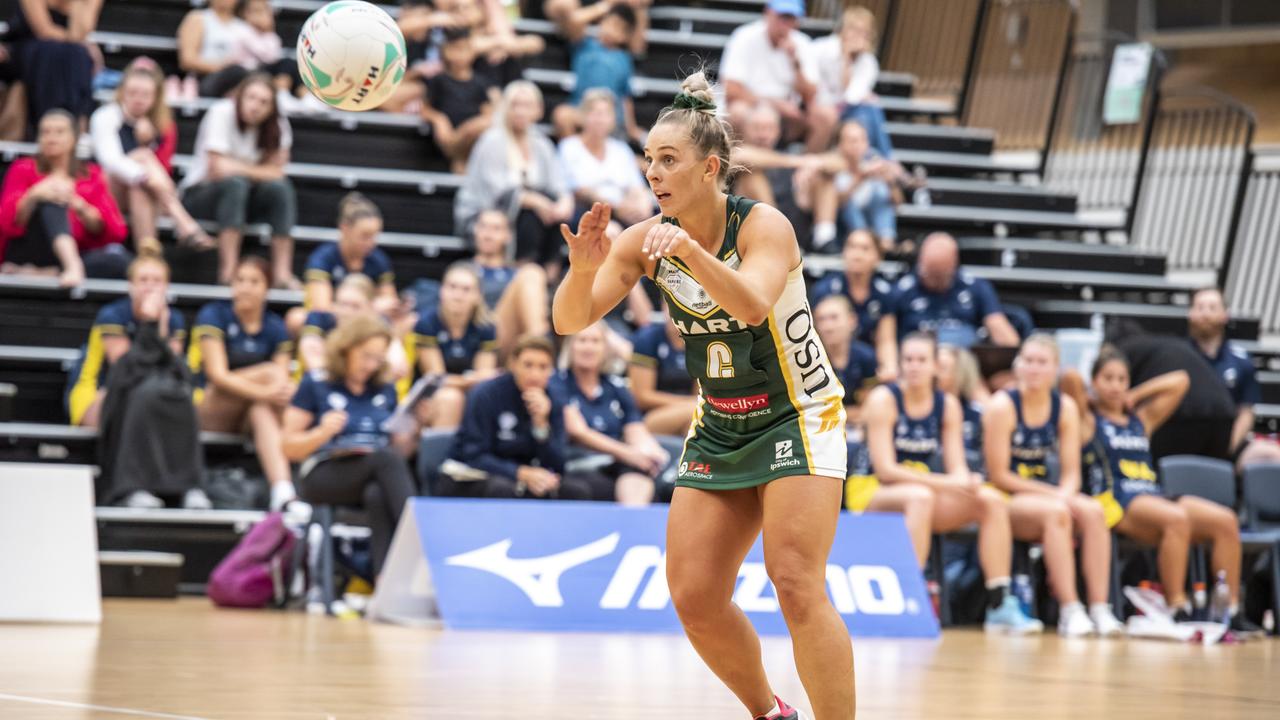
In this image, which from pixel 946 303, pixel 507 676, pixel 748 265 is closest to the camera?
pixel 748 265

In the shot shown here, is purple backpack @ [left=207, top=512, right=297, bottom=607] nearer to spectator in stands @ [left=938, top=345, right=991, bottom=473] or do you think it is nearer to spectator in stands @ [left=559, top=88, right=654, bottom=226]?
spectator in stands @ [left=559, top=88, right=654, bottom=226]

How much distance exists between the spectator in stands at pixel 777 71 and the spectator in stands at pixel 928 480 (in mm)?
4244

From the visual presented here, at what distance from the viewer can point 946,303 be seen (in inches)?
481

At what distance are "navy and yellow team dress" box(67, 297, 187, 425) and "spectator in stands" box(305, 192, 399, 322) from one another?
1047mm

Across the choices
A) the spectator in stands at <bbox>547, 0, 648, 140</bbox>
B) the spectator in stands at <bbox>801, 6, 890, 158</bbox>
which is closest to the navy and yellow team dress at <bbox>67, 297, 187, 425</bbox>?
the spectator in stands at <bbox>547, 0, 648, 140</bbox>

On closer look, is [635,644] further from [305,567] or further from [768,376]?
[768,376]

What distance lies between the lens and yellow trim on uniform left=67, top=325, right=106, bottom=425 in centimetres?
1052

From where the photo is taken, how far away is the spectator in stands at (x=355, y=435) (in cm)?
959

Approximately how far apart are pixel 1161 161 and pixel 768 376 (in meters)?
14.0

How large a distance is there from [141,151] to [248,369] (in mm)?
2206

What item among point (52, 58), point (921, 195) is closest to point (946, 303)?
point (921, 195)

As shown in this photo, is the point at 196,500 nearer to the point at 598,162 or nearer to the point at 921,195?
the point at 598,162

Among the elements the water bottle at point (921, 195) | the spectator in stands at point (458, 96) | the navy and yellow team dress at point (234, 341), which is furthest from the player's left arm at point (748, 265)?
the water bottle at point (921, 195)

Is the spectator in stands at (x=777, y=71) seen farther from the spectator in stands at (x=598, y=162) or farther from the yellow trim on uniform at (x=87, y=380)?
the yellow trim on uniform at (x=87, y=380)
